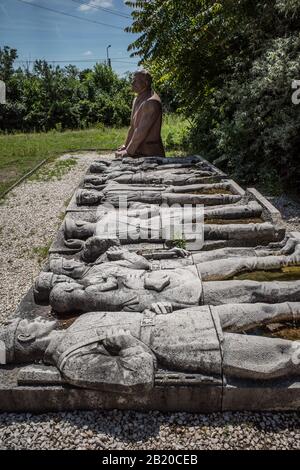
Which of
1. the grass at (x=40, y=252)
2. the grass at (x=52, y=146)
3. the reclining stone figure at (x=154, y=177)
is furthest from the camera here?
the grass at (x=52, y=146)

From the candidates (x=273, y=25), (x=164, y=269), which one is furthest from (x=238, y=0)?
(x=164, y=269)

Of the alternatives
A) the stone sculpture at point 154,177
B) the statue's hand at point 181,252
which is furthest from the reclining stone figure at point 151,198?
the statue's hand at point 181,252

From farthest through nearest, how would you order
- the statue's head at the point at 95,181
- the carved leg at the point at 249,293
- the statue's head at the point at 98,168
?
the statue's head at the point at 98,168 < the statue's head at the point at 95,181 < the carved leg at the point at 249,293

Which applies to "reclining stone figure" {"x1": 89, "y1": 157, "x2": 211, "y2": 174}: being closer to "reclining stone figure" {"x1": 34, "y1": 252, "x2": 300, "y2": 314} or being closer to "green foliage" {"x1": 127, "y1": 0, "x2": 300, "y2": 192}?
"green foliage" {"x1": 127, "y1": 0, "x2": 300, "y2": 192}

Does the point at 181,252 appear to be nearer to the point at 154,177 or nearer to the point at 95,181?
the point at 154,177

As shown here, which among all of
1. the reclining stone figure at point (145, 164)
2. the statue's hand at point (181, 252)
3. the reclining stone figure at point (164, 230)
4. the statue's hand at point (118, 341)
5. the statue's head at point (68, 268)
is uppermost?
the reclining stone figure at point (145, 164)

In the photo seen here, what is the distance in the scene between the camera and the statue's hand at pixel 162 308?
11.3 feet

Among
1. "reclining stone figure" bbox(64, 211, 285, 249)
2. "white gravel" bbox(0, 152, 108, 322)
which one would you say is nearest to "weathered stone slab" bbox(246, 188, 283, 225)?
"reclining stone figure" bbox(64, 211, 285, 249)

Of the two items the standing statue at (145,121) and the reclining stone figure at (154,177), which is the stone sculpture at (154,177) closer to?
the reclining stone figure at (154,177)

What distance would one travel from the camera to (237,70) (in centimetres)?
1125

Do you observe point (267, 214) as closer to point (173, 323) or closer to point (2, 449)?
point (173, 323)

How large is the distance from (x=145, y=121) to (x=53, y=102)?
53.0 feet

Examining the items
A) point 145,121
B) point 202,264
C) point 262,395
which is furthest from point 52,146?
point 262,395

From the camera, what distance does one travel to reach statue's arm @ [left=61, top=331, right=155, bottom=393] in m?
2.95
